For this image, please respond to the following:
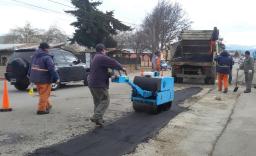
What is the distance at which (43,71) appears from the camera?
11375 mm

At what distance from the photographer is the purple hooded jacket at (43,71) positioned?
11344 mm

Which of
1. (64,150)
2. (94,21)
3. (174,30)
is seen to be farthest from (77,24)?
(64,150)

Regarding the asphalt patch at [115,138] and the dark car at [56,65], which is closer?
the asphalt patch at [115,138]

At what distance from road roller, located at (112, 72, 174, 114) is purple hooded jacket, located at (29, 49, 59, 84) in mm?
1961

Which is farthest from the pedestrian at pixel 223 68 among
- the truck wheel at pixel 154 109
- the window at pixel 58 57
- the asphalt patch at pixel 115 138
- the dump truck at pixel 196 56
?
the asphalt patch at pixel 115 138

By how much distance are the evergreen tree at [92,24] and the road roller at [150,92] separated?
1725 inches

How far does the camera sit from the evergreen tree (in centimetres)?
5528

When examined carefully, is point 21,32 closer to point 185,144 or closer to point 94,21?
point 94,21

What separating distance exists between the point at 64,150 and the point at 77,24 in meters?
49.8

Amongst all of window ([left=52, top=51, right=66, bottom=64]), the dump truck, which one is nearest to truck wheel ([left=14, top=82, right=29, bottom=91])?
window ([left=52, top=51, right=66, bottom=64])

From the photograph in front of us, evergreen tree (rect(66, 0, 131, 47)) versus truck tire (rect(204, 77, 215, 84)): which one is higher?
evergreen tree (rect(66, 0, 131, 47))

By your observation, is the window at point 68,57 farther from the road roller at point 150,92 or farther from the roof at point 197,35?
the road roller at point 150,92

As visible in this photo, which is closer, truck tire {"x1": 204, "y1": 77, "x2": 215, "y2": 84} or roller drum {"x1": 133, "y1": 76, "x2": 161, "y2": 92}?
roller drum {"x1": 133, "y1": 76, "x2": 161, "y2": 92}

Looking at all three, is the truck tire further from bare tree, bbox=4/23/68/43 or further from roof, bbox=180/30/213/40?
bare tree, bbox=4/23/68/43
